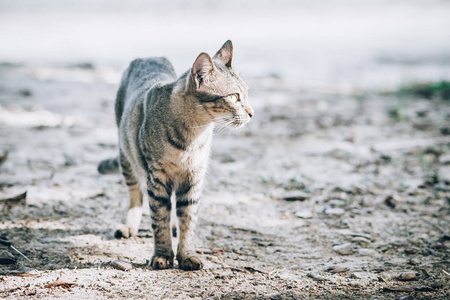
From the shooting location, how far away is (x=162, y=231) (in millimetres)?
3145

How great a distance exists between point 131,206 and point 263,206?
3.87 ft

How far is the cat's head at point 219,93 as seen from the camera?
301 cm

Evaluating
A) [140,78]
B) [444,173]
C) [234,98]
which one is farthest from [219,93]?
[444,173]

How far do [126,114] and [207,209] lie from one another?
108 centimetres

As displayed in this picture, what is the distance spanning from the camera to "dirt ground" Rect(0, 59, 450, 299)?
2.79 metres

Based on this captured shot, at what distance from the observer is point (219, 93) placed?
306cm

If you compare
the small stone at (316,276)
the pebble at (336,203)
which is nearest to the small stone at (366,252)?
the small stone at (316,276)

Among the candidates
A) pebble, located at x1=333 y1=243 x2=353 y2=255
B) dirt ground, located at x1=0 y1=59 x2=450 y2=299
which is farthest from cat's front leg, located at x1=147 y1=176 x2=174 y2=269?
pebble, located at x1=333 y1=243 x2=353 y2=255

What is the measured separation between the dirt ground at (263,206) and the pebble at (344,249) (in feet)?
0.05

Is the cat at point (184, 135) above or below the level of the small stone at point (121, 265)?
above

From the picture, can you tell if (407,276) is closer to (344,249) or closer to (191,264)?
(344,249)

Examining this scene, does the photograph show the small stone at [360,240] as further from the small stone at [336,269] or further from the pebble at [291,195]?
the pebble at [291,195]

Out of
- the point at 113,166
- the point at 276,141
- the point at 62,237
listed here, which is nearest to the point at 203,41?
the point at 276,141

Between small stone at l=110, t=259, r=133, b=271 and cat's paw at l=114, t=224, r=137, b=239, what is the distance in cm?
49
